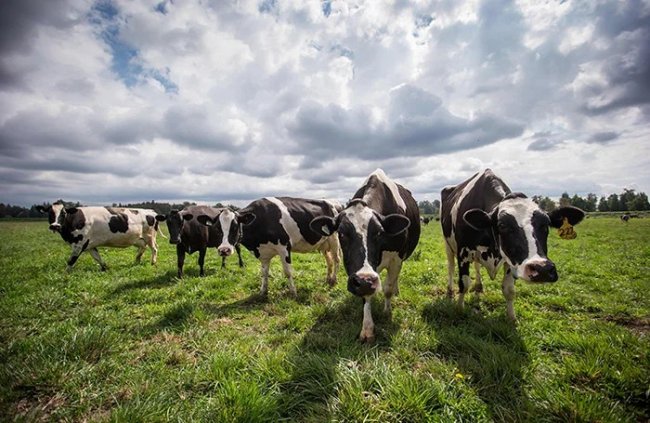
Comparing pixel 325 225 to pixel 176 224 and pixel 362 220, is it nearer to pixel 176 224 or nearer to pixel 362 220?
pixel 362 220

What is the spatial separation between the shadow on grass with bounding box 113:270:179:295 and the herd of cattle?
98cm

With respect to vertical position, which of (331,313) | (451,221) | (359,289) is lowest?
(331,313)

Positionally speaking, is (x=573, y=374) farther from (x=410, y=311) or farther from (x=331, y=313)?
(x=331, y=313)

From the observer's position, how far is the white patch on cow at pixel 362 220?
13.6ft

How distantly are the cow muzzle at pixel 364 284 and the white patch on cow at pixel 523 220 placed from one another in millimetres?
1833

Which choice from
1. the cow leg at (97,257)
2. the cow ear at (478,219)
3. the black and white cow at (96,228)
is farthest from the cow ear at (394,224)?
the black and white cow at (96,228)

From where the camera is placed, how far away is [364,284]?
150 inches

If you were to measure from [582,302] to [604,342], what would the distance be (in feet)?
9.77

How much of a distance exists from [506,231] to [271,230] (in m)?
5.31

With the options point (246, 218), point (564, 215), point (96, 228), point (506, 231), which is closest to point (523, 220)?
point (506, 231)

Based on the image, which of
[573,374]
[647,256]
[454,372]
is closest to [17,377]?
[454,372]

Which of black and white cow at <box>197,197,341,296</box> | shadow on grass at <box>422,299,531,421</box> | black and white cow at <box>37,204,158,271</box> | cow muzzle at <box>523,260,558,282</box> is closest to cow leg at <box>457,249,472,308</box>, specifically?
shadow on grass at <box>422,299,531,421</box>

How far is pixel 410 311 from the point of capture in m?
5.81

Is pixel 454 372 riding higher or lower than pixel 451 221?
lower
